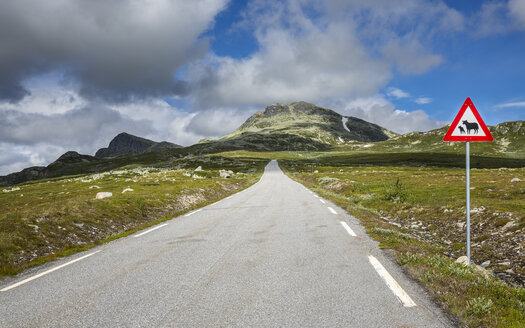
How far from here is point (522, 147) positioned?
166m

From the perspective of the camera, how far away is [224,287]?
225 inches

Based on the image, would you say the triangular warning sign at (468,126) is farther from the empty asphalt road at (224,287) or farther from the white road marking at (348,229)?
the white road marking at (348,229)

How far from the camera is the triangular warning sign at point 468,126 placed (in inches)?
303

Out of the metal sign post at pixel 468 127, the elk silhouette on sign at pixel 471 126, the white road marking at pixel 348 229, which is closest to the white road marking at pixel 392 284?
the metal sign post at pixel 468 127

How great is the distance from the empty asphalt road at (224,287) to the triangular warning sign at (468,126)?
392 cm

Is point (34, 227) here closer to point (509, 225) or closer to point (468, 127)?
point (468, 127)

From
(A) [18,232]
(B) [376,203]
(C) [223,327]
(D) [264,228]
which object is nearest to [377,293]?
(C) [223,327]

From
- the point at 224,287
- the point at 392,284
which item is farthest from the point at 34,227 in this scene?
the point at 392,284

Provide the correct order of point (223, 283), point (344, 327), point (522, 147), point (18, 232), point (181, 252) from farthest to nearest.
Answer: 1. point (522, 147)
2. point (18, 232)
3. point (181, 252)
4. point (223, 283)
5. point (344, 327)

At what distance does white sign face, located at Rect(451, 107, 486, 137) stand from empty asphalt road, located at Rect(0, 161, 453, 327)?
13.1 feet

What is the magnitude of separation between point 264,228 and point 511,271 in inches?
303

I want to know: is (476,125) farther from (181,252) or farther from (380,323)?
(181,252)

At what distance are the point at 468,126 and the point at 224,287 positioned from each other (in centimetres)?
750

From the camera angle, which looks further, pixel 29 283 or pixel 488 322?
pixel 29 283
